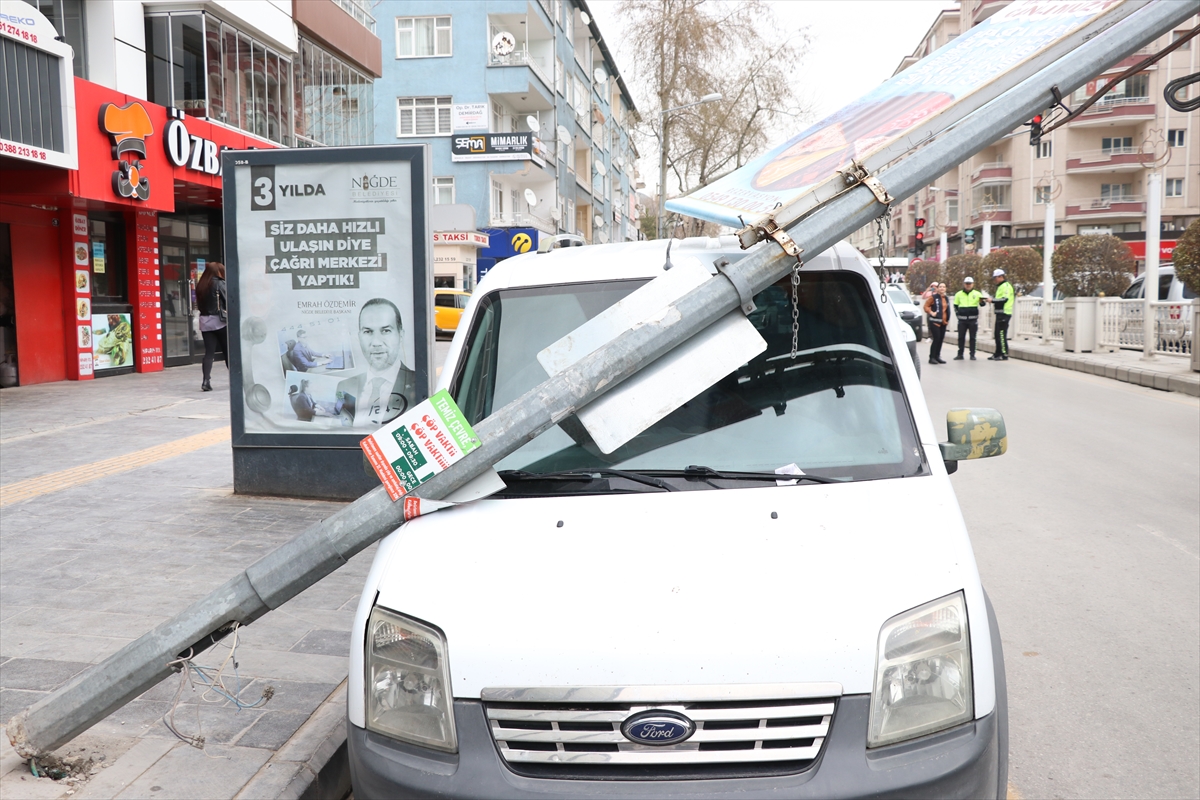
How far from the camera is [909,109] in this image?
3.18 meters

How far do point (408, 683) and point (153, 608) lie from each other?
114 inches

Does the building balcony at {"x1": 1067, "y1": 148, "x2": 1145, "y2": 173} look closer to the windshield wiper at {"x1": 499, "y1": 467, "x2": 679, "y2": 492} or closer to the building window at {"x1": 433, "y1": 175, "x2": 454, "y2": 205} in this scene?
the building window at {"x1": 433, "y1": 175, "x2": 454, "y2": 205}

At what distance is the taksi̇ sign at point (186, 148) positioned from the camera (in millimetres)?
16422

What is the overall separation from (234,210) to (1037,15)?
5.52 meters

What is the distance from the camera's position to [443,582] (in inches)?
94.3

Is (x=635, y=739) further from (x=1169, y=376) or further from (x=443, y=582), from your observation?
(x=1169, y=376)

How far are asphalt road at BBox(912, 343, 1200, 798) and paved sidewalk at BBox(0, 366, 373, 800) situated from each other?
2.33m

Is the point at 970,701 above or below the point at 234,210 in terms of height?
below

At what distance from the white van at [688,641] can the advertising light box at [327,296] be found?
4.39 meters

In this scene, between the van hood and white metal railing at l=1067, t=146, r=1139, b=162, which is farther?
white metal railing at l=1067, t=146, r=1139, b=162

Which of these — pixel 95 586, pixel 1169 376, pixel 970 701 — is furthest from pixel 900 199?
pixel 1169 376

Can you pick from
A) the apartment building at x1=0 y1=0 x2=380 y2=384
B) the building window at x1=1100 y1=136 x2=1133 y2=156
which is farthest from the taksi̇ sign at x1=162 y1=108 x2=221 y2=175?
the building window at x1=1100 y1=136 x2=1133 y2=156

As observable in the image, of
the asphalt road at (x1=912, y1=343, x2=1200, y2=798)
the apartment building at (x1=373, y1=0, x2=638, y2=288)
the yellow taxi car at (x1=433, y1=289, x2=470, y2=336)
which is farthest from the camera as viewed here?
the apartment building at (x1=373, y1=0, x2=638, y2=288)

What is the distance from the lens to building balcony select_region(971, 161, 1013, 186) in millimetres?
67750
